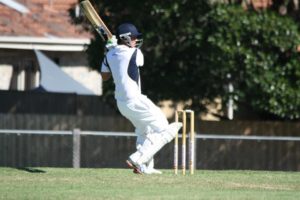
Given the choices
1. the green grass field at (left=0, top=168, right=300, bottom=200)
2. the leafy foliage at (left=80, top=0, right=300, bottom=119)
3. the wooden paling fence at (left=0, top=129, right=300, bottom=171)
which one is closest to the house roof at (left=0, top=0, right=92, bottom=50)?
the wooden paling fence at (left=0, top=129, right=300, bottom=171)

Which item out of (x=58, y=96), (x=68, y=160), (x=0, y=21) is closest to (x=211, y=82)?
(x=68, y=160)

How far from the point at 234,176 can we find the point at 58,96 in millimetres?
14026

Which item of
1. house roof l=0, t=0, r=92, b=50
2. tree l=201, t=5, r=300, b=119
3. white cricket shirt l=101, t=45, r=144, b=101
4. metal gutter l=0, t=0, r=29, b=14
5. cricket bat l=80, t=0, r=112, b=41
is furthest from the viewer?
house roof l=0, t=0, r=92, b=50

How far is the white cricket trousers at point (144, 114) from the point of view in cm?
1351

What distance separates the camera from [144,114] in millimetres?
13547

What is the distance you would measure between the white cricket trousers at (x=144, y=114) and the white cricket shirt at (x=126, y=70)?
0.31 feet

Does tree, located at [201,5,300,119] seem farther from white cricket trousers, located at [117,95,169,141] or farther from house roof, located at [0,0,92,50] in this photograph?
white cricket trousers, located at [117,95,169,141]

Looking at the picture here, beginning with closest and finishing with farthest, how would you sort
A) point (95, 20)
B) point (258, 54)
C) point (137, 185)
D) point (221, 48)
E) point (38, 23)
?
point (137, 185)
point (95, 20)
point (221, 48)
point (258, 54)
point (38, 23)

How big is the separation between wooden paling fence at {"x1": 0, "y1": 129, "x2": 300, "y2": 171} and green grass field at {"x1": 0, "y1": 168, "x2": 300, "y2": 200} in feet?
32.4

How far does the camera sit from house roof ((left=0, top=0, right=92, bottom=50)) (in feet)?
95.5

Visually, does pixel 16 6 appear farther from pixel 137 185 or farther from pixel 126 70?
pixel 137 185

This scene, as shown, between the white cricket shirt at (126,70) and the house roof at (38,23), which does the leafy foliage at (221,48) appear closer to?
the house roof at (38,23)

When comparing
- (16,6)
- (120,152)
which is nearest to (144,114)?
(120,152)

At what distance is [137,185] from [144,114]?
1335 mm
